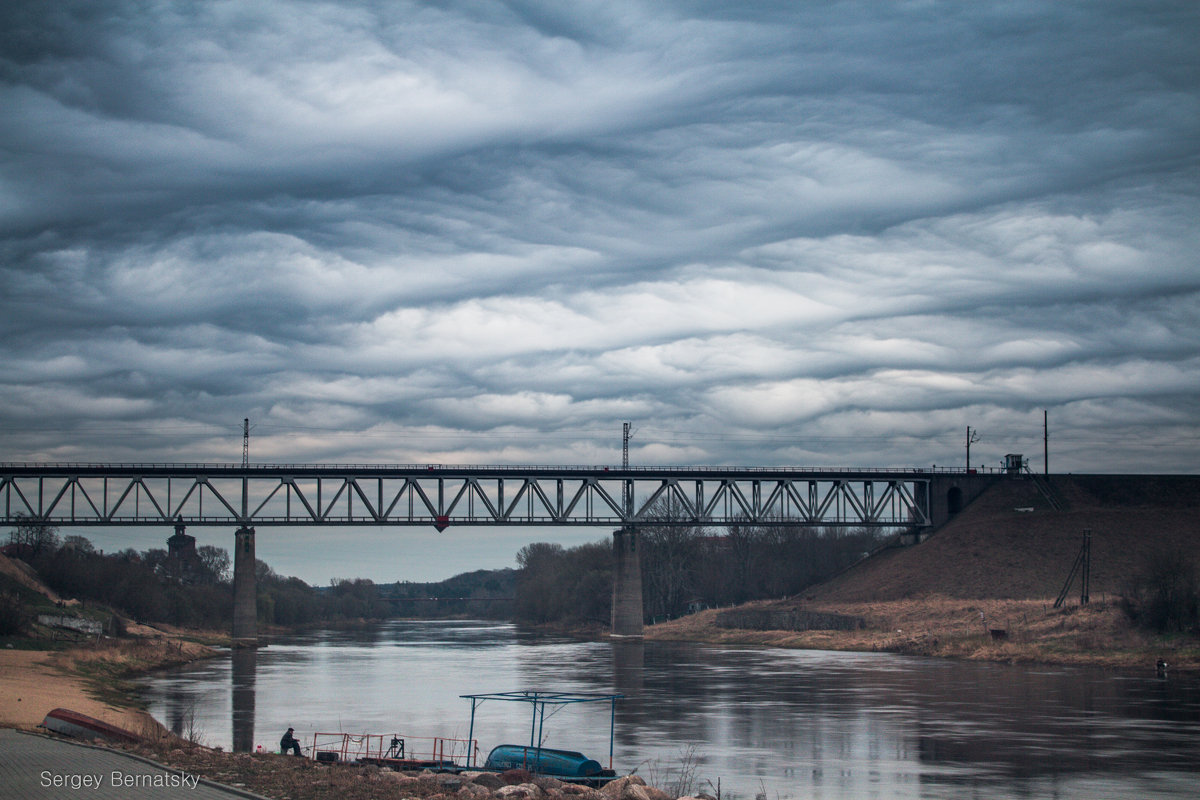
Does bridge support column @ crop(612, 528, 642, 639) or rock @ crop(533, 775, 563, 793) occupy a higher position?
rock @ crop(533, 775, 563, 793)

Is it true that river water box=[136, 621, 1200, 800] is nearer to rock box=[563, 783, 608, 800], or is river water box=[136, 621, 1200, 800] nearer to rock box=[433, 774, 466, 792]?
rock box=[563, 783, 608, 800]

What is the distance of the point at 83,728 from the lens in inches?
1243

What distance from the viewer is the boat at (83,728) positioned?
3088 cm

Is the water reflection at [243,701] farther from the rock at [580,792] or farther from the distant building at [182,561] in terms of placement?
the distant building at [182,561]

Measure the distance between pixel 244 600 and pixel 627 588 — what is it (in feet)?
130

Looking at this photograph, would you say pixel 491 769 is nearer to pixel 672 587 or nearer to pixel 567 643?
pixel 567 643

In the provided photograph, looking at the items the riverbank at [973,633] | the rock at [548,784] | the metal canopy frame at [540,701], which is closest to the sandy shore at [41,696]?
the metal canopy frame at [540,701]

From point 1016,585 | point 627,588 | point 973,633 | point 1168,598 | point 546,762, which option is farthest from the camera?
point 627,588

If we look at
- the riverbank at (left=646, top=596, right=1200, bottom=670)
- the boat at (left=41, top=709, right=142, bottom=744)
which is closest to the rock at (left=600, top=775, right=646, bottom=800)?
the boat at (left=41, top=709, right=142, bottom=744)

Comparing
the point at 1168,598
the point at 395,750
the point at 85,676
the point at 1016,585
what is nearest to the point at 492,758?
the point at 395,750

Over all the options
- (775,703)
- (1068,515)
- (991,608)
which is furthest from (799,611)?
(775,703)

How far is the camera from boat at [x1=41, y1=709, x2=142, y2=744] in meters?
30.9

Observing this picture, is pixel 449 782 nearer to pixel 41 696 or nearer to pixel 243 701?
pixel 41 696

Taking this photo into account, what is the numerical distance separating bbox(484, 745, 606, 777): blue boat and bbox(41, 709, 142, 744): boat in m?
10.3
